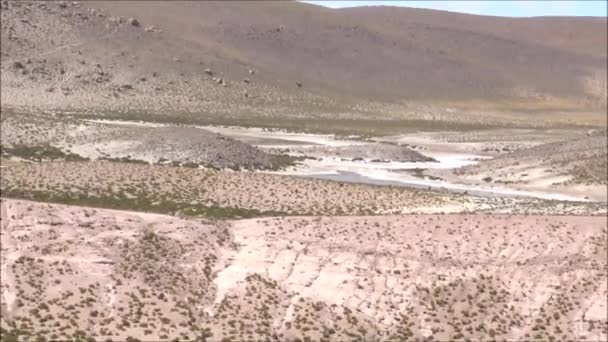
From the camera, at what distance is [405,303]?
26.3m

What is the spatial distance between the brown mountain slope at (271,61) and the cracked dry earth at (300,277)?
6298 cm

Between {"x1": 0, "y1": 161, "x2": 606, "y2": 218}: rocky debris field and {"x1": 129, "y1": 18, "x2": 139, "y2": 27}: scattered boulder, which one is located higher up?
{"x1": 129, "y1": 18, "x2": 139, "y2": 27}: scattered boulder

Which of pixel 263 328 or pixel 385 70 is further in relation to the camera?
pixel 385 70

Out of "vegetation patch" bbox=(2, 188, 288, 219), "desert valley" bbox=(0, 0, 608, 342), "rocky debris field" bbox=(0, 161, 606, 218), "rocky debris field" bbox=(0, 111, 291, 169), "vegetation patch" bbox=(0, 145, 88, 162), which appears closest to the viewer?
"desert valley" bbox=(0, 0, 608, 342)

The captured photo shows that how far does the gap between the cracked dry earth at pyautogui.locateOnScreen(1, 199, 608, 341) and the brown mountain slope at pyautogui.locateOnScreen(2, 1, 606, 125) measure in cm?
6298

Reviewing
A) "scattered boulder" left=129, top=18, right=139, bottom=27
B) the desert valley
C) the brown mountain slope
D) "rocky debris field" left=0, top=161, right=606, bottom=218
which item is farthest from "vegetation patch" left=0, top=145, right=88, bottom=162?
"scattered boulder" left=129, top=18, right=139, bottom=27

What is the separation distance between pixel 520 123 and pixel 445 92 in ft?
68.7

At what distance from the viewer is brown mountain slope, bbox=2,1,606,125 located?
105m

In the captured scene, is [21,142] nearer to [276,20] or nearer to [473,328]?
[473,328]

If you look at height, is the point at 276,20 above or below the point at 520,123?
above

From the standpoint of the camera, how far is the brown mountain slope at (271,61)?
344 feet

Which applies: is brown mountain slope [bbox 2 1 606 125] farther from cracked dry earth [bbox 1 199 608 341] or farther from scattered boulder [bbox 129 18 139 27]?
cracked dry earth [bbox 1 199 608 341]

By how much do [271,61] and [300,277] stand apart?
107522mm

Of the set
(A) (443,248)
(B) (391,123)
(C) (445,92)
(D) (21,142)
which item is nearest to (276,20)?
(C) (445,92)
